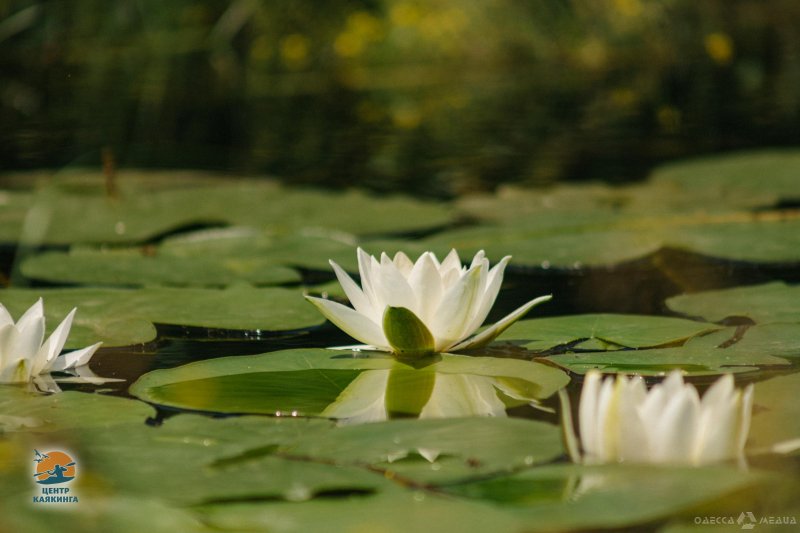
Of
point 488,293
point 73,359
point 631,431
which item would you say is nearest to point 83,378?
point 73,359

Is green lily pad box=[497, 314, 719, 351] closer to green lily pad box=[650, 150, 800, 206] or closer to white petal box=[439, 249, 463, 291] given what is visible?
white petal box=[439, 249, 463, 291]

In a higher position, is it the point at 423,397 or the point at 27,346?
the point at 27,346

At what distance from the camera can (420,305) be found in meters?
1.59

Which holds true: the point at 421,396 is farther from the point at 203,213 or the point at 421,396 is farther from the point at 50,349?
→ the point at 203,213

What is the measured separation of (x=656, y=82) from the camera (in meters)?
6.94

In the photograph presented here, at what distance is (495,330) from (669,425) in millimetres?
501

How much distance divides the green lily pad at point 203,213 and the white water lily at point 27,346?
123 cm

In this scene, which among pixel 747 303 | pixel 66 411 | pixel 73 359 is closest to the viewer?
pixel 66 411

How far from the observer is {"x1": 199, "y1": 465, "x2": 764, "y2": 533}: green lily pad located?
0.98 meters

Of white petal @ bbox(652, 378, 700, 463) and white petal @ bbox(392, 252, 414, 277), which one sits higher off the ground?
white petal @ bbox(392, 252, 414, 277)

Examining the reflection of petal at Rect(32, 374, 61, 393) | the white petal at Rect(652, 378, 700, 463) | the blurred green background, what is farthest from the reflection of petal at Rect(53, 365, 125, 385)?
the blurred green background

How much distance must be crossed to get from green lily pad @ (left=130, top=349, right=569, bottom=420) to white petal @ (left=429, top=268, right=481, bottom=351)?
0.10 ft

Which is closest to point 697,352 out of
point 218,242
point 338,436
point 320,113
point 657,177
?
point 338,436

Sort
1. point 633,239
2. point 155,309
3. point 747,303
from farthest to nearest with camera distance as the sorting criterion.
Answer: point 633,239, point 155,309, point 747,303
